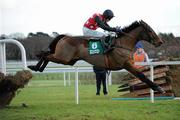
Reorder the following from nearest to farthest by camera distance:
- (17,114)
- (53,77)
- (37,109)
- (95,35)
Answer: (17,114), (37,109), (95,35), (53,77)

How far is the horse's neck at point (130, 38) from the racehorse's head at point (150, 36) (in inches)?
5.4

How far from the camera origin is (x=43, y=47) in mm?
18484

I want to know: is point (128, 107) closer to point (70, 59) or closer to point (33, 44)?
point (70, 59)

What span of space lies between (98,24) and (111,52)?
0.69 metres

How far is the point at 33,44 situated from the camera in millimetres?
19328

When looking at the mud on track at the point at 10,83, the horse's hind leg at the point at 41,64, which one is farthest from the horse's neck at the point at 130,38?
the mud on track at the point at 10,83

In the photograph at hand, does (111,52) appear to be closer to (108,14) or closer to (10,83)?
(108,14)

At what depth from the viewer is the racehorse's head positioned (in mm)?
10830

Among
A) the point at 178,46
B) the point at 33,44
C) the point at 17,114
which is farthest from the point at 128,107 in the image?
the point at 178,46

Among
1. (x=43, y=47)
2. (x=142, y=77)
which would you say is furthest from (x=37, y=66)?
(x=43, y=47)

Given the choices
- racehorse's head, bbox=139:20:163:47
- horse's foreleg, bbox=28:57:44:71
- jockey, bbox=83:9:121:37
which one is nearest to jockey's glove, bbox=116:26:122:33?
jockey, bbox=83:9:121:37

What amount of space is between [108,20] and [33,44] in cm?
861

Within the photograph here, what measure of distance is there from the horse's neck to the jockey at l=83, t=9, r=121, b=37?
0.23 metres

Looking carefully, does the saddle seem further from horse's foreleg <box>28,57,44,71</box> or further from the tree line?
the tree line
